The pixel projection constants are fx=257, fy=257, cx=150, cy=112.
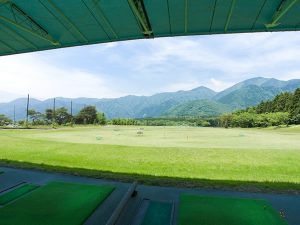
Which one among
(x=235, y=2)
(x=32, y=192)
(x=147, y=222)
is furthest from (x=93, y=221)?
(x=235, y=2)

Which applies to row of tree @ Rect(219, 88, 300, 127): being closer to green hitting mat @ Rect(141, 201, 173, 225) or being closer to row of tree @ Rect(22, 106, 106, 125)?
row of tree @ Rect(22, 106, 106, 125)

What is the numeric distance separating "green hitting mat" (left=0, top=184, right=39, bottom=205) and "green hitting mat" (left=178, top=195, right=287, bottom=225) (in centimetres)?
552

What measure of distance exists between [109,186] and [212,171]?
6.36 metres

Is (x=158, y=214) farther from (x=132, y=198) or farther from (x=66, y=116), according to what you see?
(x=66, y=116)

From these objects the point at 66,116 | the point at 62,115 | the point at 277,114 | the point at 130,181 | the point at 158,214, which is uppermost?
the point at 277,114

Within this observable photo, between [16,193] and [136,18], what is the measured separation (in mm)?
7315

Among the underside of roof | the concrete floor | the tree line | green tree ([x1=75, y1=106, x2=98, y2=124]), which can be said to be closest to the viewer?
the concrete floor

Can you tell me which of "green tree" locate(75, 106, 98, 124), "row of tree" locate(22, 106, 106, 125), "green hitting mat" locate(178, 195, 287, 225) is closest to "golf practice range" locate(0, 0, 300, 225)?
"green hitting mat" locate(178, 195, 287, 225)

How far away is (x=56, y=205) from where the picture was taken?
7.92m

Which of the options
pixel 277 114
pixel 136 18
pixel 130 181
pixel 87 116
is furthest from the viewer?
pixel 87 116

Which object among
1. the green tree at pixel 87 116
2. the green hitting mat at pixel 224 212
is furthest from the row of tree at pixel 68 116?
the green hitting mat at pixel 224 212

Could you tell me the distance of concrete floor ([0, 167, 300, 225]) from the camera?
7152 millimetres

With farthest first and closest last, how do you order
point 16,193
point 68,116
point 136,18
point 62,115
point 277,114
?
1. point 62,115
2. point 68,116
3. point 277,114
4. point 16,193
5. point 136,18

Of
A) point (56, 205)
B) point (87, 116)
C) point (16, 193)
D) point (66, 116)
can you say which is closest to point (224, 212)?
point (56, 205)
